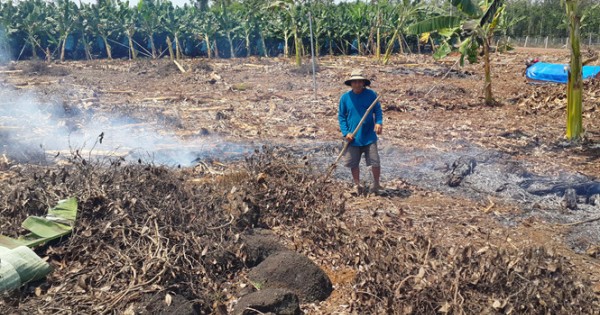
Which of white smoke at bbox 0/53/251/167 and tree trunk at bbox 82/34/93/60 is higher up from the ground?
tree trunk at bbox 82/34/93/60

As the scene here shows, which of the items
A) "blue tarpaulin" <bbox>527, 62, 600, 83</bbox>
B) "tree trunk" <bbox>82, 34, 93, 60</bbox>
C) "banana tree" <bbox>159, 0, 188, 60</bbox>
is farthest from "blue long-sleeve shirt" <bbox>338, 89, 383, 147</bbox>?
"tree trunk" <bbox>82, 34, 93, 60</bbox>

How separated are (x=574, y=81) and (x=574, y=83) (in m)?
0.04

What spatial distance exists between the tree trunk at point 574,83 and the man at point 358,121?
4817 mm

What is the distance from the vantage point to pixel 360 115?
6.38 metres

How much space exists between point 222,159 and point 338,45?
72.2ft

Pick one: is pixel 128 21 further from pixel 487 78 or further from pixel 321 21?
pixel 487 78

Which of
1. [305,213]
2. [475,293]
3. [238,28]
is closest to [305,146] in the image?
[305,213]

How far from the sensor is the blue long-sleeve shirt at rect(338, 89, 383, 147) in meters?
6.38

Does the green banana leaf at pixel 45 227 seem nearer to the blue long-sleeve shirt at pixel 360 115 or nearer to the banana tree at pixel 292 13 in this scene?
the blue long-sleeve shirt at pixel 360 115

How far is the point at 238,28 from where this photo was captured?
27234 mm

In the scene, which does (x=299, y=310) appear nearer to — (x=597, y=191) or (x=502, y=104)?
(x=597, y=191)

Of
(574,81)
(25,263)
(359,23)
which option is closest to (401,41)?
(359,23)

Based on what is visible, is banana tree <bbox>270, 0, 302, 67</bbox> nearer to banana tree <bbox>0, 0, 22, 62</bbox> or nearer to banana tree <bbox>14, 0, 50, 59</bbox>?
banana tree <bbox>14, 0, 50, 59</bbox>

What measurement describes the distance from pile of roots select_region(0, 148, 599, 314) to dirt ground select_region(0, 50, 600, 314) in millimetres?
343
